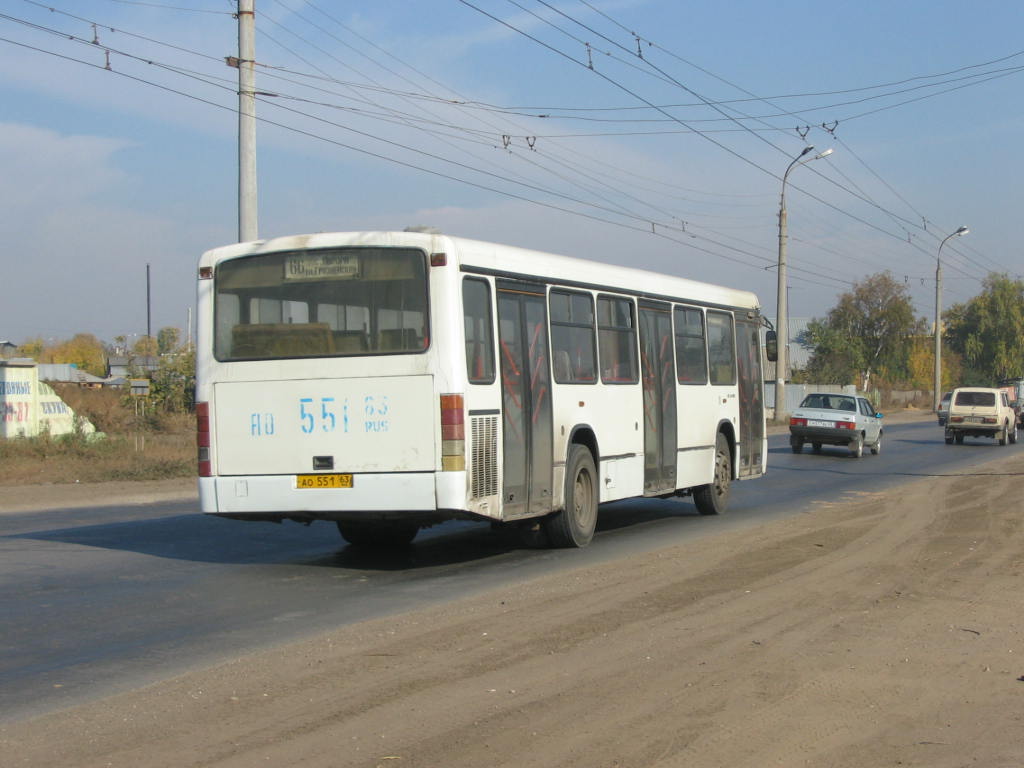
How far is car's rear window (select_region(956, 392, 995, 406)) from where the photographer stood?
4007 centimetres

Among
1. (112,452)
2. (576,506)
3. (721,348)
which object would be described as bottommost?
(576,506)

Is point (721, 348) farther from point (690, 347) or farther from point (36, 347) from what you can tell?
point (36, 347)

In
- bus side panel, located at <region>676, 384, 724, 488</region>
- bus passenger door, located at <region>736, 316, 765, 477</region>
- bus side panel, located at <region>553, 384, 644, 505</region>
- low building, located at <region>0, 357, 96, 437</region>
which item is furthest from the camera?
low building, located at <region>0, 357, 96, 437</region>

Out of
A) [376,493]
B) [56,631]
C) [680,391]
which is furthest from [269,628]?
[680,391]

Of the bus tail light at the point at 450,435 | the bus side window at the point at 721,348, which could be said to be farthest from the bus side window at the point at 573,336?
the bus side window at the point at 721,348

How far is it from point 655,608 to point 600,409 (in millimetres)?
4982

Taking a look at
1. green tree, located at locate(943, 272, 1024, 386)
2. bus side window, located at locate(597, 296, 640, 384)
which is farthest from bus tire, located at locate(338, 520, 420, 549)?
green tree, located at locate(943, 272, 1024, 386)

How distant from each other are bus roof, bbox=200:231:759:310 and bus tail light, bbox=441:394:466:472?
1.29 meters

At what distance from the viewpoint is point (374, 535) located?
13.6 m

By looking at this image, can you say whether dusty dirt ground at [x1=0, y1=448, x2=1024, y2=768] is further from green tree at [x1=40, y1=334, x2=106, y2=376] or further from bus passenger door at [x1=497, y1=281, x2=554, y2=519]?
green tree at [x1=40, y1=334, x2=106, y2=376]

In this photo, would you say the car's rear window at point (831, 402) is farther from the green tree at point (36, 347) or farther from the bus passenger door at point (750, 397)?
the green tree at point (36, 347)

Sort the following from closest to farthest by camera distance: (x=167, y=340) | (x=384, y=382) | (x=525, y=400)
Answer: (x=384, y=382)
(x=525, y=400)
(x=167, y=340)

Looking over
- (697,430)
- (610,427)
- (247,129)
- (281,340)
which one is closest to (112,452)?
(247,129)

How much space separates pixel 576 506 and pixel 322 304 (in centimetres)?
377
